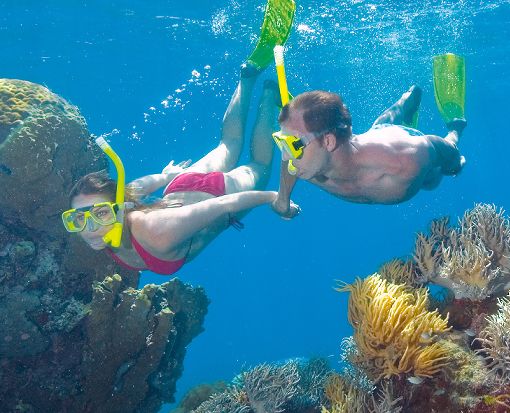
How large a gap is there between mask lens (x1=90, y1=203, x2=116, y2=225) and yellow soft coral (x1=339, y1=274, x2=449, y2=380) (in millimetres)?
2901

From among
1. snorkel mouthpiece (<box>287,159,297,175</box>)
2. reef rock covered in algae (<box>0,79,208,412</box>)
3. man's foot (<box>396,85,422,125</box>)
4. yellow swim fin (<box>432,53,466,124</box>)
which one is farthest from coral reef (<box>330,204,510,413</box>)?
yellow swim fin (<box>432,53,466,124</box>)

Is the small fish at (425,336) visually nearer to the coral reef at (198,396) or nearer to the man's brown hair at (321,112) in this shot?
the man's brown hair at (321,112)

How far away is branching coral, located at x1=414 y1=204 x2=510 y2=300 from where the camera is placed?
441cm

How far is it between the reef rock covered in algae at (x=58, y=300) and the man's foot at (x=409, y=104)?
589 cm

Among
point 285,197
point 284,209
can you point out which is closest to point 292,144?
point 285,197

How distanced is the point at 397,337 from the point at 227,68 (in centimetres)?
2701


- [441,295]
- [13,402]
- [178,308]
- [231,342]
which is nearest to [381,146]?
[441,295]

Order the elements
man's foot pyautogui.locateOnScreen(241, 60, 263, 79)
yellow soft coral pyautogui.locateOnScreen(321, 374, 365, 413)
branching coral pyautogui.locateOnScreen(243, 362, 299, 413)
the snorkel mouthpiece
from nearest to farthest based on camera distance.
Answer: yellow soft coral pyautogui.locateOnScreen(321, 374, 365, 413), the snorkel mouthpiece, branching coral pyautogui.locateOnScreen(243, 362, 299, 413), man's foot pyautogui.locateOnScreen(241, 60, 263, 79)

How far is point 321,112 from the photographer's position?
4.91 m

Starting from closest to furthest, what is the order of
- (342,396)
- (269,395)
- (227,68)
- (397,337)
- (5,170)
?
(397,337) < (342,396) < (269,395) < (5,170) < (227,68)

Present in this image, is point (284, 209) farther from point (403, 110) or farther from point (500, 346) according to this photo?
point (403, 110)

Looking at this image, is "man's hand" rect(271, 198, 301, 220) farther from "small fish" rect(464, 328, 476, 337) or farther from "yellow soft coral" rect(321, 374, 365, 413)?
"small fish" rect(464, 328, 476, 337)

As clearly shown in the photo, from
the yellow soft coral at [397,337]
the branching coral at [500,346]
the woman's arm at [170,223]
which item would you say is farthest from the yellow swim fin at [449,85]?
the woman's arm at [170,223]

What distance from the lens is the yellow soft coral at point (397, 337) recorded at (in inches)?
149
